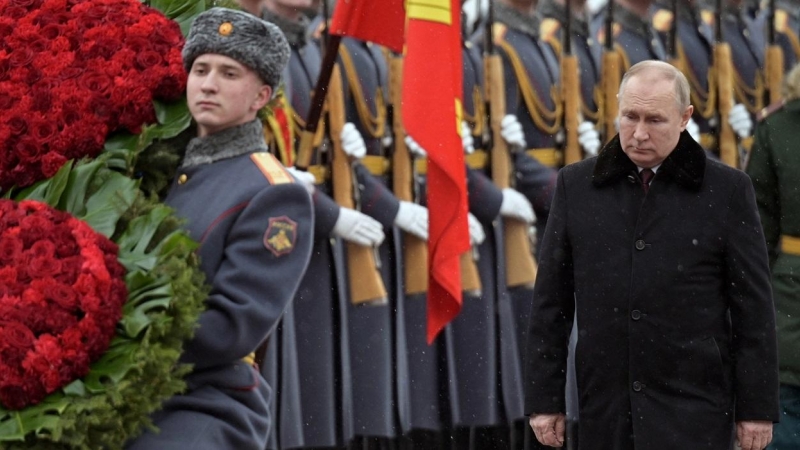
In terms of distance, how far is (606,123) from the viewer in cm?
1072

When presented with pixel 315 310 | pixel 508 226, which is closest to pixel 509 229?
pixel 508 226

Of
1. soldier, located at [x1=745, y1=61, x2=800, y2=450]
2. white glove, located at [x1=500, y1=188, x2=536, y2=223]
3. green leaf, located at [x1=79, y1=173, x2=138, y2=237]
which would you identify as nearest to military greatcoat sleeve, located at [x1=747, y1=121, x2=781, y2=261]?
soldier, located at [x1=745, y1=61, x2=800, y2=450]

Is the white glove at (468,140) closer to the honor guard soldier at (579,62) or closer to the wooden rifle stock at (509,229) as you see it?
the wooden rifle stock at (509,229)

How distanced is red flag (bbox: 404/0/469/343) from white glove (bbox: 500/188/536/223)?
2.52m

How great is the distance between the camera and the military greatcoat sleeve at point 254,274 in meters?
5.56

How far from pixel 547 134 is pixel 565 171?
15.1 feet

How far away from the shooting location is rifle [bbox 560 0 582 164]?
10531 mm

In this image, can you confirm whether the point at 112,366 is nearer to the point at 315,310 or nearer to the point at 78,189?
the point at 78,189

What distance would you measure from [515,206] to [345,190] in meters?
1.27

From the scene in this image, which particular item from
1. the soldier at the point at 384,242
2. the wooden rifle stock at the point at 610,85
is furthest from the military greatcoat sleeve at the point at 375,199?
the wooden rifle stock at the point at 610,85

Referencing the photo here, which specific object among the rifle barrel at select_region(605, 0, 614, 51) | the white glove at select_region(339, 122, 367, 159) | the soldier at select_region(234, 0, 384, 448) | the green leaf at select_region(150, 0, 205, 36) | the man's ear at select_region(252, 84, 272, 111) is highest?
the rifle barrel at select_region(605, 0, 614, 51)

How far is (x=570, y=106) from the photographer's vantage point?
10.5 m

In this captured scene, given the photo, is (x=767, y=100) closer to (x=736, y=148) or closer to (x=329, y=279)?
(x=736, y=148)

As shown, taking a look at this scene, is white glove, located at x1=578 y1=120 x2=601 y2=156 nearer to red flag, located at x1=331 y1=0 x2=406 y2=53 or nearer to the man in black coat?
red flag, located at x1=331 y1=0 x2=406 y2=53
